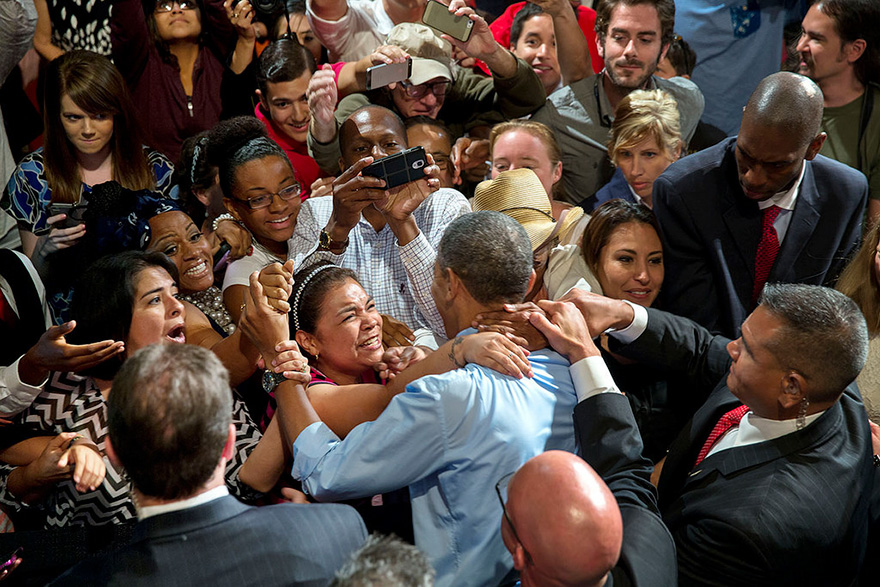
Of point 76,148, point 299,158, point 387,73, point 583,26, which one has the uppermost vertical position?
point 583,26

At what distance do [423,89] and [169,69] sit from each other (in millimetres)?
1377

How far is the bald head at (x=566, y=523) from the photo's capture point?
68.3 inches

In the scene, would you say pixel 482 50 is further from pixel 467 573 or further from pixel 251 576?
pixel 251 576

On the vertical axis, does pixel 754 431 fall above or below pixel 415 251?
below

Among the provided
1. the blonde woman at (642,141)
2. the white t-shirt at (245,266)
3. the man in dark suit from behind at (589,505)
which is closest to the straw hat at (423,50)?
the blonde woman at (642,141)

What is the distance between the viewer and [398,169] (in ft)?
10.7

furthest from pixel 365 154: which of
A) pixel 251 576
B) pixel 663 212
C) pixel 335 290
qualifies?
pixel 251 576

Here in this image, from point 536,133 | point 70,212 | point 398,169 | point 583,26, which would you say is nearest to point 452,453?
point 398,169

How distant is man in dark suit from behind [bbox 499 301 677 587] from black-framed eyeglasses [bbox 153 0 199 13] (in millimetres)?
2991

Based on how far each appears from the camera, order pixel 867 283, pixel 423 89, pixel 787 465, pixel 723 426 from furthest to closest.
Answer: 1. pixel 423 89
2. pixel 867 283
3. pixel 723 426
4. pixel 787 465

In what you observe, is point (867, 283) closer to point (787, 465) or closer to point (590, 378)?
point (787, 465)

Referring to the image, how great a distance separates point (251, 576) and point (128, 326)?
1336mm

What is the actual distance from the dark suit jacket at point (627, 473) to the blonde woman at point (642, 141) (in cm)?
169

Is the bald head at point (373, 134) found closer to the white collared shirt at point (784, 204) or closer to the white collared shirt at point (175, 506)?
the white collared shirt at point (784, 204)
